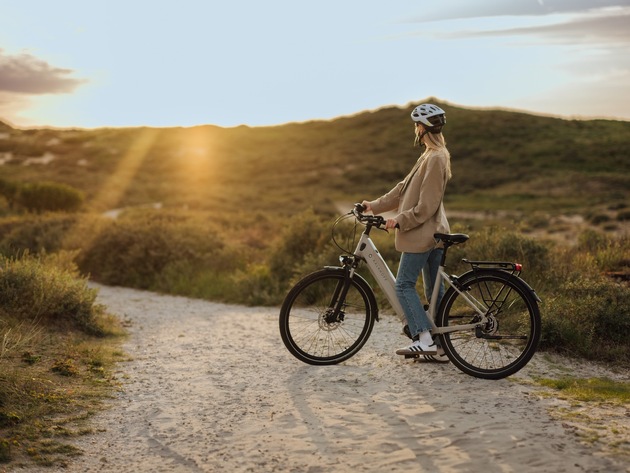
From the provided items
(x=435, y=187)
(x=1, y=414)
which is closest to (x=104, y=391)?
(x=1, y=414)

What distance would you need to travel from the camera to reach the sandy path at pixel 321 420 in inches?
196

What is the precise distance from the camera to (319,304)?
7449 millimetres

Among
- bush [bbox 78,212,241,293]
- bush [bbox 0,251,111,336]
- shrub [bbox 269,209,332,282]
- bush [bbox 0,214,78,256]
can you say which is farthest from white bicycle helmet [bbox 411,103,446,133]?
bush [bbox 0,214,78,256]

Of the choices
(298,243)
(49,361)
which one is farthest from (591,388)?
(298,243)

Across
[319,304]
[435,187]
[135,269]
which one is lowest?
[135,269]

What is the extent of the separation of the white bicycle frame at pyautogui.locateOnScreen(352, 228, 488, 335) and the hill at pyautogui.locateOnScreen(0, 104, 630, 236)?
101 ft

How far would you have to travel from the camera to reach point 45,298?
31.6ft

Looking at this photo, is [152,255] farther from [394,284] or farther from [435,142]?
[435,142]

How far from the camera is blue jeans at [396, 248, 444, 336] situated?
7.00m

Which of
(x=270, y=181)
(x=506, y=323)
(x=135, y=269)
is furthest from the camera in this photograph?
(x=270, y=181)

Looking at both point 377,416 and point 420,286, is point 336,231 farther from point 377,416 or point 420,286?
point 377,416

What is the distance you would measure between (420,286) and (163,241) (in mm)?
6808

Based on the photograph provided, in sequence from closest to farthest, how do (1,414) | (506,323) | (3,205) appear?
(1,414), (506,323), (3,205)

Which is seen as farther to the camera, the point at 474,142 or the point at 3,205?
the point at 474,142
